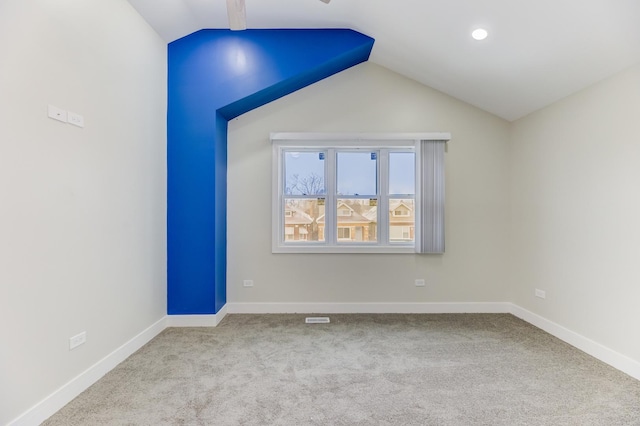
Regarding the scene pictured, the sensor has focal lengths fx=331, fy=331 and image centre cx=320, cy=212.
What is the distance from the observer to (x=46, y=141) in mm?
2072

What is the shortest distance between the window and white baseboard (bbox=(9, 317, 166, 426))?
1926mm

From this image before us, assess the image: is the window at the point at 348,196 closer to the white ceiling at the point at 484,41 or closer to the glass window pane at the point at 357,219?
the glass window pane at the point at 357,219

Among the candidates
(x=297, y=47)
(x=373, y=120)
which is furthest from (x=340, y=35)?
(x=373, y=120)

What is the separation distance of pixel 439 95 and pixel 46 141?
404 cm

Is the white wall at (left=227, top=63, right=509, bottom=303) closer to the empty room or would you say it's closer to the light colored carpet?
the empty room

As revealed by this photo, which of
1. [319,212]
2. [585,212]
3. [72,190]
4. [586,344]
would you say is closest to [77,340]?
[72,190]

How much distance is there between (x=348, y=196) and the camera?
435cm

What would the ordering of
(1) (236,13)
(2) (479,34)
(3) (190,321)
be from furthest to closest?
(3) (190,321) < (2) (479,34) < (1) (236,13)

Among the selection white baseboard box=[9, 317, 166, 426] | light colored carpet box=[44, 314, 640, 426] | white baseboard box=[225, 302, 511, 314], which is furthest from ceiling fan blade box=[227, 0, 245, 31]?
white baseboard box=[225, 302, 511, 314]

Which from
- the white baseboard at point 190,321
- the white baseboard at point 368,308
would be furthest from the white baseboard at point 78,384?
the white baseboard at point 368,308

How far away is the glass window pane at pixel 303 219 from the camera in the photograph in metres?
4.34

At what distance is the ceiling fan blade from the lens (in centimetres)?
197

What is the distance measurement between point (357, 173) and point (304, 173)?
2.30ft

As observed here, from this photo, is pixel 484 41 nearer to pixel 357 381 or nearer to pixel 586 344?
pixel 586 344
